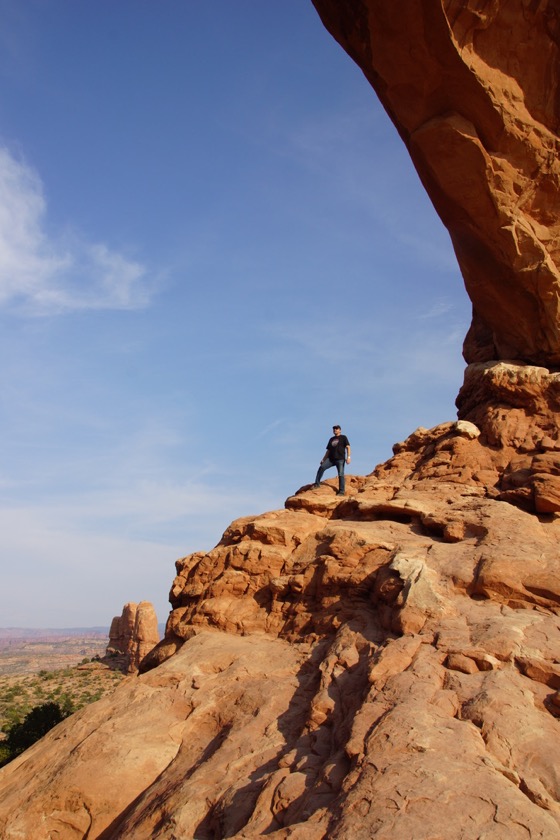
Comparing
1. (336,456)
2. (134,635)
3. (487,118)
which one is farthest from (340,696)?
(134,635)

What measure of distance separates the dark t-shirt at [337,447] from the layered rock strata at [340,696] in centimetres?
219

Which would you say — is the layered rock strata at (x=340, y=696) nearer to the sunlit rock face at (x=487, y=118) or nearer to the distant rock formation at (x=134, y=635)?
the sunlit rock face at (x=487, y=118)

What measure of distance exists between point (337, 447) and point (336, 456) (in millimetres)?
227

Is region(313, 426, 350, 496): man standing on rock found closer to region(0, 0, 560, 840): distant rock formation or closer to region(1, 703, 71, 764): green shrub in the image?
region(0, 0, 560, 840): distant rock formation

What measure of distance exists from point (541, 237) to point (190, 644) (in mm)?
13464

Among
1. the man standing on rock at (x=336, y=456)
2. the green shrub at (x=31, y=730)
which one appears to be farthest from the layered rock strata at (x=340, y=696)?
the green shrub at (x=31, y=730)

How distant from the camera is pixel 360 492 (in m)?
14.1

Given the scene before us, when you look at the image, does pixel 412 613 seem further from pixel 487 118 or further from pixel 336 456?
pixel 487 118

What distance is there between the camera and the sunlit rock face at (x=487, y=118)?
1484 centimetres

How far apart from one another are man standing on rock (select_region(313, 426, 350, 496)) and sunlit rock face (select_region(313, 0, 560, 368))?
5677 mm

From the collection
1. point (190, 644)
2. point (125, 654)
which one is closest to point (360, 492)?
point (190, 644)

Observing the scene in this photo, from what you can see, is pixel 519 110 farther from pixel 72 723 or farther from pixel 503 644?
pixel 72 723

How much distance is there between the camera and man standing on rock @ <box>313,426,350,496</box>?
1531 centimetres

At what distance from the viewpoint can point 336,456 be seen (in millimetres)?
15422
